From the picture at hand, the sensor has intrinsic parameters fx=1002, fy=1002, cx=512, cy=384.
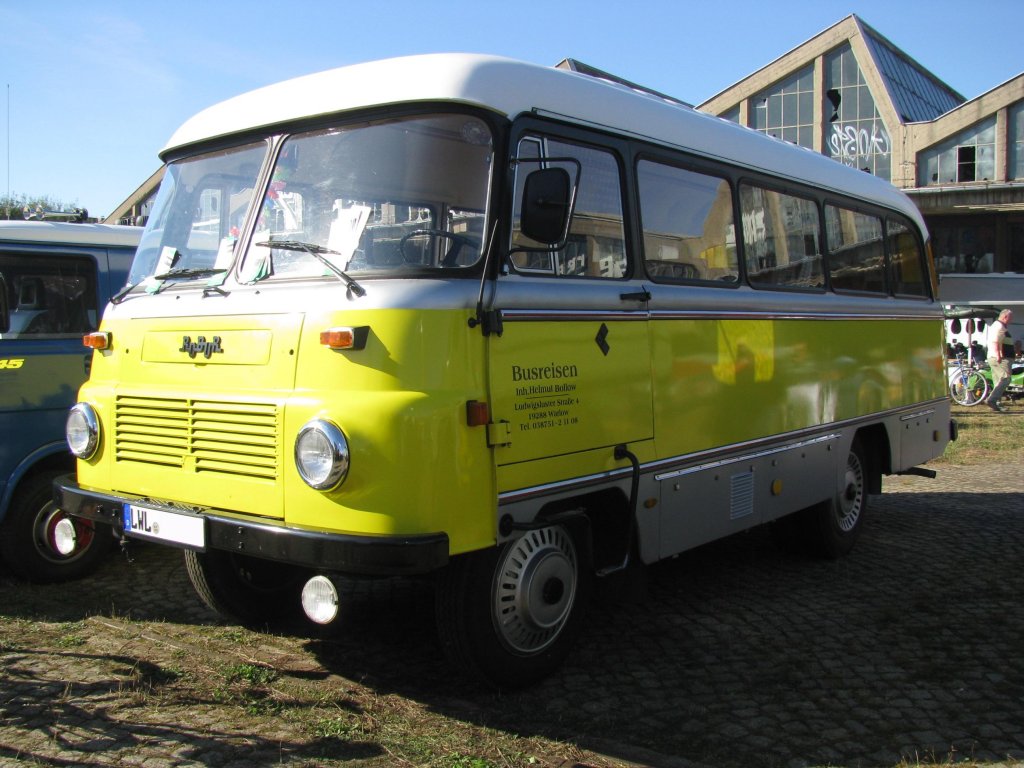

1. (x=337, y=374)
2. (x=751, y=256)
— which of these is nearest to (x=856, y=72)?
(x=751, y=256)

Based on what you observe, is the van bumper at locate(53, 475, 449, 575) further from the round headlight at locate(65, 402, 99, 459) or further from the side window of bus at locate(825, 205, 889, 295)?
the side window of bus at locate(825, 205, 889, 295)

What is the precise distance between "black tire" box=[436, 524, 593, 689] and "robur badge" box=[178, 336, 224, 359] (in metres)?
1.52

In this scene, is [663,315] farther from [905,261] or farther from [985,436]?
[985,436]

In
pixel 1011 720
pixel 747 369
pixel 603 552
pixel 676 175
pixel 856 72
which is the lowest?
pixel 1011 720

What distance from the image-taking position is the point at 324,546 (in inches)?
164

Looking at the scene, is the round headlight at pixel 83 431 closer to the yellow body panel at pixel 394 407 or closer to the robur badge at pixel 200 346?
the yellow body panel at pixel 394 407

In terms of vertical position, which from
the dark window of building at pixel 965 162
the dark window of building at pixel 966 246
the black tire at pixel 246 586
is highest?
the dark window of building at pixel 965 162

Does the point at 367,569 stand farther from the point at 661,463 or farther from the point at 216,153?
the point at 216,153

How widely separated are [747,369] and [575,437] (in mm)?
1998

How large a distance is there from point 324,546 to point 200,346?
131cm

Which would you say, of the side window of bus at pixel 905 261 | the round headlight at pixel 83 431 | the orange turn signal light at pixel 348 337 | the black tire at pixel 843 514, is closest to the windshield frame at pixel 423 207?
the orange turn signal light at pixel 348 337

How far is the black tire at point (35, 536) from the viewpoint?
680 cm

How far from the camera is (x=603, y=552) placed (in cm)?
547

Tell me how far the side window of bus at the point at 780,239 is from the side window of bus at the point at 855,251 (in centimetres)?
30
